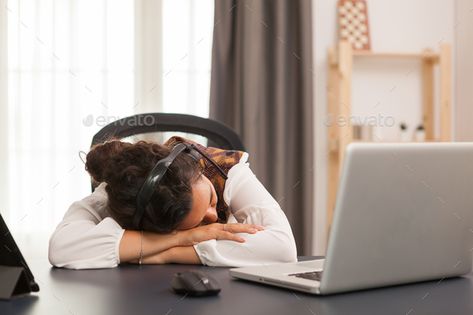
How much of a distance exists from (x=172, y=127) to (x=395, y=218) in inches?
38.6

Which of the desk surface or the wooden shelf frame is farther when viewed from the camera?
the wooden shelf frame

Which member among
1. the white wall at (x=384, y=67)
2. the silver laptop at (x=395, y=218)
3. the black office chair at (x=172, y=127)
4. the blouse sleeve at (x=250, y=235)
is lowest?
the blouse sleeve at (x=250, y=235)

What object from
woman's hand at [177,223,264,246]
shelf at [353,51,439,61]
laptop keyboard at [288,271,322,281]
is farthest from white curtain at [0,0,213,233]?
laptop keyboard at [288,271,322,281]

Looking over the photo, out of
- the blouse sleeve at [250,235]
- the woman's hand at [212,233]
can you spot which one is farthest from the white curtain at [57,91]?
the woman's hand at [212,233]

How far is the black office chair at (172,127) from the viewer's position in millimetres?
1673

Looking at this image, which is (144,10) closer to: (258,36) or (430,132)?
(258,36)

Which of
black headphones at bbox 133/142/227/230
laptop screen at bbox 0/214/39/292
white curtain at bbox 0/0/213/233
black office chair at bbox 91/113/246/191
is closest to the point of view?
laptop screen at bbox 0/214/39/292

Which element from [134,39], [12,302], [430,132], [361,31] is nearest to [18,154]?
[134,39]

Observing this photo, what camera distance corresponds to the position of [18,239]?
2953 mm

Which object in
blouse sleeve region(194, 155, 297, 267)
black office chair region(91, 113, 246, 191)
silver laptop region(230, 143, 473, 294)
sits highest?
black office chair region(91, 113, 246, 191)

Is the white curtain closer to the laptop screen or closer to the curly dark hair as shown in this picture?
the curly dark hair

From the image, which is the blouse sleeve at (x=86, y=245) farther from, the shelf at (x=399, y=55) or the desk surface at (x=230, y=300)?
the shelf at (x=399, y=55)

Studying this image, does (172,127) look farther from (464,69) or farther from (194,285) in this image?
(464,69)

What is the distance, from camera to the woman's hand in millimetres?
1205
